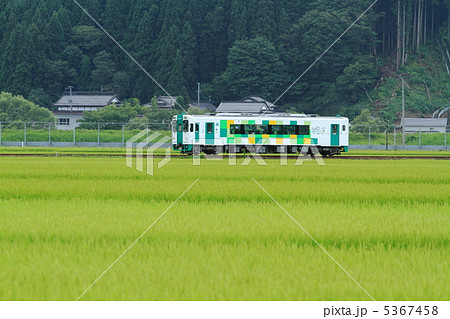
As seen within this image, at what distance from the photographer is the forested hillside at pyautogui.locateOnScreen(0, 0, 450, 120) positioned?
263 ft

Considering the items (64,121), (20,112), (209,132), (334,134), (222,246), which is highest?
(222,246)

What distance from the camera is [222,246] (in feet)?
23.1

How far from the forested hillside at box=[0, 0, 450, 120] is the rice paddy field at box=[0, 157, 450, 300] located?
64.0 meters

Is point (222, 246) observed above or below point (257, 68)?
below

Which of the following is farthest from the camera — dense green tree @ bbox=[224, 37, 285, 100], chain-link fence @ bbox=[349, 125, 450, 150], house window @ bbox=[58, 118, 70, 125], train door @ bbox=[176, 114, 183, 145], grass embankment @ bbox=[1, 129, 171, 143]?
house window @ bbox=[58, 118, 70, 125]

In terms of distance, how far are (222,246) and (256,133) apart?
36.4 meters

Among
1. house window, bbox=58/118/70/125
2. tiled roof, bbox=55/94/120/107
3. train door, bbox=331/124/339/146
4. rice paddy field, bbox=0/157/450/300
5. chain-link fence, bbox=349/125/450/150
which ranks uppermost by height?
tiled roof, bbox=55/94/120/107

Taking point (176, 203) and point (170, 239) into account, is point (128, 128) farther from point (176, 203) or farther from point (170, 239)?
point (170, 239)

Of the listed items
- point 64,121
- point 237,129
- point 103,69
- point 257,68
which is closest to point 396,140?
point 237,129

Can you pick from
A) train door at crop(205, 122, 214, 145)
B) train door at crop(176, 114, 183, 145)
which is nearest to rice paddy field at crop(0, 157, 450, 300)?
train door at crop(205, 122, 214, 145)

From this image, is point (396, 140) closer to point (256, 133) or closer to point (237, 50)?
point (256, 133)

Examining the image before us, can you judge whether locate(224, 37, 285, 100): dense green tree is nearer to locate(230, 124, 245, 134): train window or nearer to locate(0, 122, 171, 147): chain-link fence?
locate(0, 122, 171, 147): chain-link fence

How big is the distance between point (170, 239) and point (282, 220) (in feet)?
7.34

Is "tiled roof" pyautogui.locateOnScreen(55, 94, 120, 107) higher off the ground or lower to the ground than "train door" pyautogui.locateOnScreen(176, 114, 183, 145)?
higher
